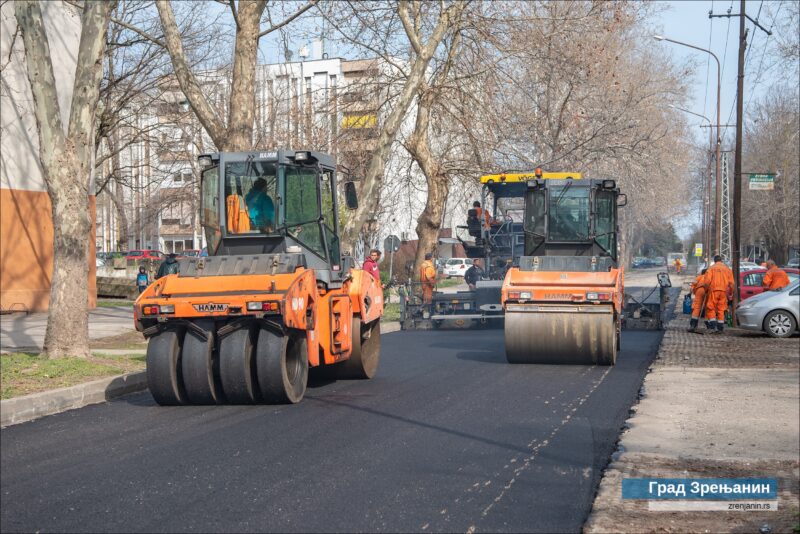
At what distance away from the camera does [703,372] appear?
13977 millimetres

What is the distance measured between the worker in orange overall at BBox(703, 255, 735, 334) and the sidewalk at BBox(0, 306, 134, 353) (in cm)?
1228

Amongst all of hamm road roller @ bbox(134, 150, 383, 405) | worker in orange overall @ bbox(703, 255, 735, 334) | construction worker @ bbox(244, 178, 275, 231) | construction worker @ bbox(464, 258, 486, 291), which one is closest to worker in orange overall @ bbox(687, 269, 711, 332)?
worker in orange overall @ bbox(703, 255, 735, 334)

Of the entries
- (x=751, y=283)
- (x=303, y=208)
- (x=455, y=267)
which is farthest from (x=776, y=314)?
(x=455, y=267)

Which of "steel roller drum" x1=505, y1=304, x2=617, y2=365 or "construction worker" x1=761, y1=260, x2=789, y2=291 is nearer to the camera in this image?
"steel roller drum" x1=505, y1=304, x2=617, y2=365

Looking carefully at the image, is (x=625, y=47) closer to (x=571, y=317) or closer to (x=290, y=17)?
(x=290, y=17)

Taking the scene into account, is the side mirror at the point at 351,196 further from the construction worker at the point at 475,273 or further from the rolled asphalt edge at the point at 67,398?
the construction worker at the point at 475,273

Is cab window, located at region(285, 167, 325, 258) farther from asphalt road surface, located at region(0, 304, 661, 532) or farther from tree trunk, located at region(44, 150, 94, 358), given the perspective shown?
tree trunk, located at region(44, 150, 94, 358)

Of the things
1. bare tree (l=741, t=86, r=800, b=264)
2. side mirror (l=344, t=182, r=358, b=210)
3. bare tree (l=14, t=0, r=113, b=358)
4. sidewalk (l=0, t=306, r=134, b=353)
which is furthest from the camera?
bare tree (l=741, t=86, r=800, b=264)

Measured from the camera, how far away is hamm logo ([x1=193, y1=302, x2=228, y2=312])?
1041 centimetres

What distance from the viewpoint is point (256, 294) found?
10.4 metres

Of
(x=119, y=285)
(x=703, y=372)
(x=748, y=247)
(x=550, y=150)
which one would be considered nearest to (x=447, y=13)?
(x=703, y=372)

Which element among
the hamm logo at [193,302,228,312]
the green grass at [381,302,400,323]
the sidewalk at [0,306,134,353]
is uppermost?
the hamm logo at [193,302,228,312]

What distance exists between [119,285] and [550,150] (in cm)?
1568

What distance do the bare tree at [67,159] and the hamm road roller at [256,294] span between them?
8.67 ft
